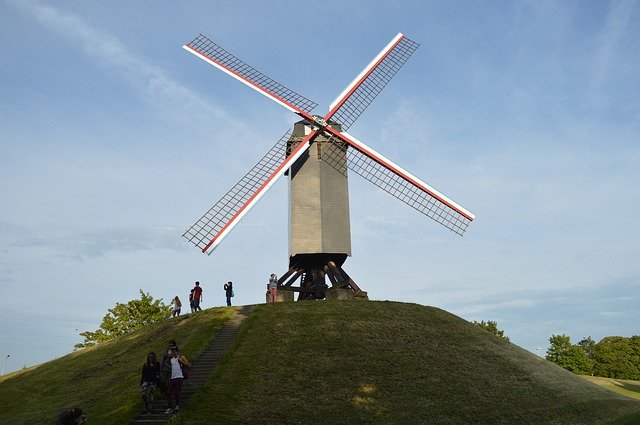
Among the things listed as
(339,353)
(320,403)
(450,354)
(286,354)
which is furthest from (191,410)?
(450,354)

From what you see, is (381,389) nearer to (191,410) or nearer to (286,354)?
(286,354)

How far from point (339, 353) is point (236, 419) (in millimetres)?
7619

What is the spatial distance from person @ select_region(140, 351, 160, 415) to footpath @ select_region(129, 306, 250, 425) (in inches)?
17.5

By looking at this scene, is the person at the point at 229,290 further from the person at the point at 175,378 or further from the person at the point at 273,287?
the person at the point at 175,378

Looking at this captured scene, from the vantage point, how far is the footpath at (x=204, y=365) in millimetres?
19427

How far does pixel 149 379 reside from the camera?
1959 cm

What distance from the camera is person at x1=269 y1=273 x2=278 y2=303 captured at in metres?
35.6

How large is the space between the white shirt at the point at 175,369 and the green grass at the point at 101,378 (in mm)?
Answer: 2512

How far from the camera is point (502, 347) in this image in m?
31.0

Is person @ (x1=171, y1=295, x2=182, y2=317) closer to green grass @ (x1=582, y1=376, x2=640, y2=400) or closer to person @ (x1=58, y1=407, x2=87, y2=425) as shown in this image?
person @ (x1=58, y1=407, x2=87, y2=425)

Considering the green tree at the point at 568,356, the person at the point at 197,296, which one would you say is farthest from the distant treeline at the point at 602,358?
the person at the point at 197,296

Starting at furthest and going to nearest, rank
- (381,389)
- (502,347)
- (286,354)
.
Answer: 1. (502,347)
2. (286,354)
3. (381,389)

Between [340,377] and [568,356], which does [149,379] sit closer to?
[340,377]

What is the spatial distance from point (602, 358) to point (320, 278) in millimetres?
63134
